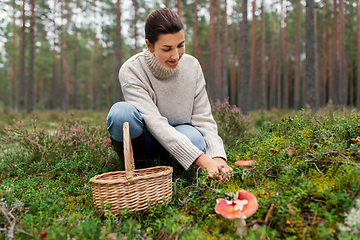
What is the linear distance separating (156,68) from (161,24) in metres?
0.44

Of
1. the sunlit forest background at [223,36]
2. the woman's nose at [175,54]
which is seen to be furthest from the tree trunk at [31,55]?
the woman's nose at [175,54]

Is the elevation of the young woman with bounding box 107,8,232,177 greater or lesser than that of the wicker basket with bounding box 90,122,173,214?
greater

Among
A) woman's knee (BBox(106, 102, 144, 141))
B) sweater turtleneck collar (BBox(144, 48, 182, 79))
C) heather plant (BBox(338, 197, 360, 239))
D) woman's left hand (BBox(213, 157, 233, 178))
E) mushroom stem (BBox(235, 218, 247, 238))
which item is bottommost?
mushroom stem (BBox(235, 218, 247, 238))

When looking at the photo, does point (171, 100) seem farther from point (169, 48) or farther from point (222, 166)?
point (222, 166)

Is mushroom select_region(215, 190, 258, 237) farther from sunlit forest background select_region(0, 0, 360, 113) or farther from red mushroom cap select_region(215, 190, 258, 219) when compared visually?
sunlit forest background select_region(0, 0, 360, 113)

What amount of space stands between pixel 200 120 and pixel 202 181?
36.3 inches

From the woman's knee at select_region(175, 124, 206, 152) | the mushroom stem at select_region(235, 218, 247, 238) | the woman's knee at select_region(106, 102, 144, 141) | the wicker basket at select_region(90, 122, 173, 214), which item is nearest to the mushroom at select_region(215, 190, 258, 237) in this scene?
the mushroom stem at select_region(235, 218, 247, 238)

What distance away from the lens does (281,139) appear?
2395 millimetres

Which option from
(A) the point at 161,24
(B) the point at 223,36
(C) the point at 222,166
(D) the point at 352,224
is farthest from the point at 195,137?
(B) the point at 223,36

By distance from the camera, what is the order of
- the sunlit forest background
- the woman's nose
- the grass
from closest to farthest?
the grass < the woman's nose < the sunlit forest background

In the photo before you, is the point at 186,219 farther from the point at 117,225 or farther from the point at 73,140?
the point at 73,140

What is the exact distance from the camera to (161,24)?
1968 millimetres

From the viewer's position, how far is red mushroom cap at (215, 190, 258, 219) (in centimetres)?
124

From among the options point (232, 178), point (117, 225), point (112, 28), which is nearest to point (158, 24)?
point (232, 178)
